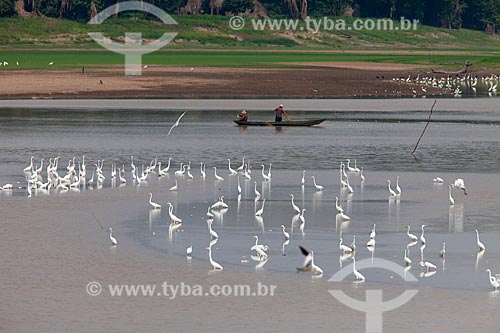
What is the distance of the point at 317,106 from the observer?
218 ft

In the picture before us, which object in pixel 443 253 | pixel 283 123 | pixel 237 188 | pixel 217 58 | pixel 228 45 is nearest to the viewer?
pixel 443 253

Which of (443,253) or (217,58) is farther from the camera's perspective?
(217,58)

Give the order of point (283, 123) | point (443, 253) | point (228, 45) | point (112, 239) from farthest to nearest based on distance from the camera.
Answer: point (228, 45) < point (283, 123) < point (112, 239) < point (443, 253)

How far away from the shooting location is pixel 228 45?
141m

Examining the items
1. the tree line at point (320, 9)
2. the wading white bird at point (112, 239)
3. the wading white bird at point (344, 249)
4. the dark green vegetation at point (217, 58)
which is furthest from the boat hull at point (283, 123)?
the tree line at point (320, 9)

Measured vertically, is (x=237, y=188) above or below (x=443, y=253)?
below

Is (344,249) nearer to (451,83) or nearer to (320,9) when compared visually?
(451,83)

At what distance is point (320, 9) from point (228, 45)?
844 inches

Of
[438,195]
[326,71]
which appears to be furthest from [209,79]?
[438,195]

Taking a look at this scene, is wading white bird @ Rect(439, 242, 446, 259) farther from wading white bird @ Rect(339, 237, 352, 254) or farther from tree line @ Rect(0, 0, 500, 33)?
tree line @ Rect(0, 0, 500, 33)

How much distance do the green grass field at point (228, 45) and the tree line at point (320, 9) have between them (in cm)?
284

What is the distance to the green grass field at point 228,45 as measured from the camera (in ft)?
365

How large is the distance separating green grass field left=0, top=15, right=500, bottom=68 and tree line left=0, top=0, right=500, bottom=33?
9.32 ft

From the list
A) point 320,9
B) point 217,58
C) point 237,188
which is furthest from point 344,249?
point 320,9
